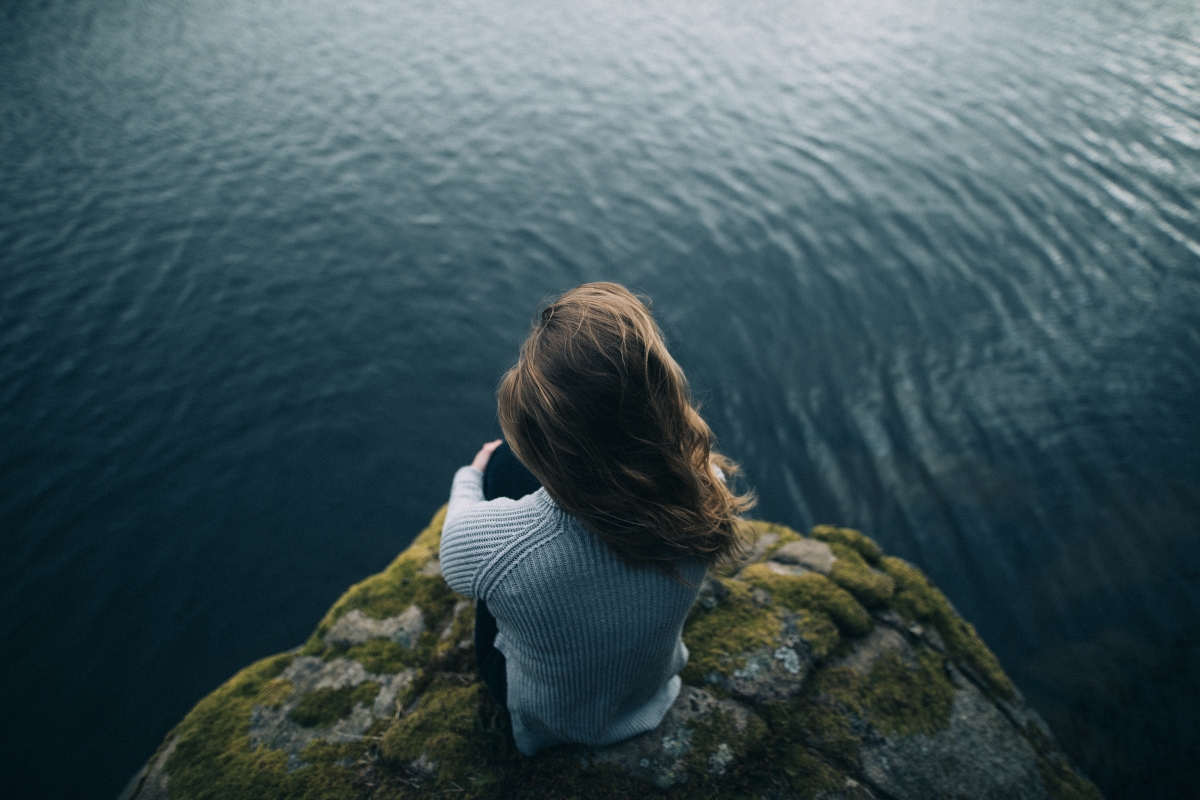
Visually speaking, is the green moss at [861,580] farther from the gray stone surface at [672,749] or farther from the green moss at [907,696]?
the gray stone surface at [672,749]

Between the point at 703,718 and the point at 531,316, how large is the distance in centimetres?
680

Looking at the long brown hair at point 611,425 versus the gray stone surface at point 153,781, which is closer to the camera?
the long brown hair at point 611,425

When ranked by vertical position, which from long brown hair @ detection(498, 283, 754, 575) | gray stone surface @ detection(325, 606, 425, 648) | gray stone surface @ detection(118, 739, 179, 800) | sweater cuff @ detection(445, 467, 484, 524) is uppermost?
long brown hair @ detection(498, 283, 754, 575)

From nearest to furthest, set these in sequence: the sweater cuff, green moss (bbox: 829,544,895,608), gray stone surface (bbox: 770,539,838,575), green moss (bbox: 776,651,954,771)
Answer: the sweater cuff → green moss (bbox: 776,651,954,771) → green moss (bbox: 829,544,895,608) → gray stone surface (bbox: 770,539,838,575)

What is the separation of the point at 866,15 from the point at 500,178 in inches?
617

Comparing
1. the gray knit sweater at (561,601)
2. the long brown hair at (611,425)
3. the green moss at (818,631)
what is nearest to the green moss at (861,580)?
the green moss at (818,631)

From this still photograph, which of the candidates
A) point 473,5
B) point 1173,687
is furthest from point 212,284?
point 473,5

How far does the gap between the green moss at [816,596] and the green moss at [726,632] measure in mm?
151

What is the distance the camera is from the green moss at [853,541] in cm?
462

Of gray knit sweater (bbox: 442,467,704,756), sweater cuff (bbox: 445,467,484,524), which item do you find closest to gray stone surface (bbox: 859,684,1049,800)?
gray knit sweater (bbox: 442,467,704,756)

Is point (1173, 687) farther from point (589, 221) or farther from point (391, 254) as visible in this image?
point (391, 254)

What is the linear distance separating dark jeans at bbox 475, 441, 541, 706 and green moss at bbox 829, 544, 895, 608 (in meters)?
2.45

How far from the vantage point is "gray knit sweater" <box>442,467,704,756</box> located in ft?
7.30

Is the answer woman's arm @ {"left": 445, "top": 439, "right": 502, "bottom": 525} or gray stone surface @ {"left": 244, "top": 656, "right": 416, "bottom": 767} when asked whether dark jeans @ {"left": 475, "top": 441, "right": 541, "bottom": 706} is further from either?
gray stone surface @ {"left": 244, "top": 656, "right": 416, "bottom": 767}
